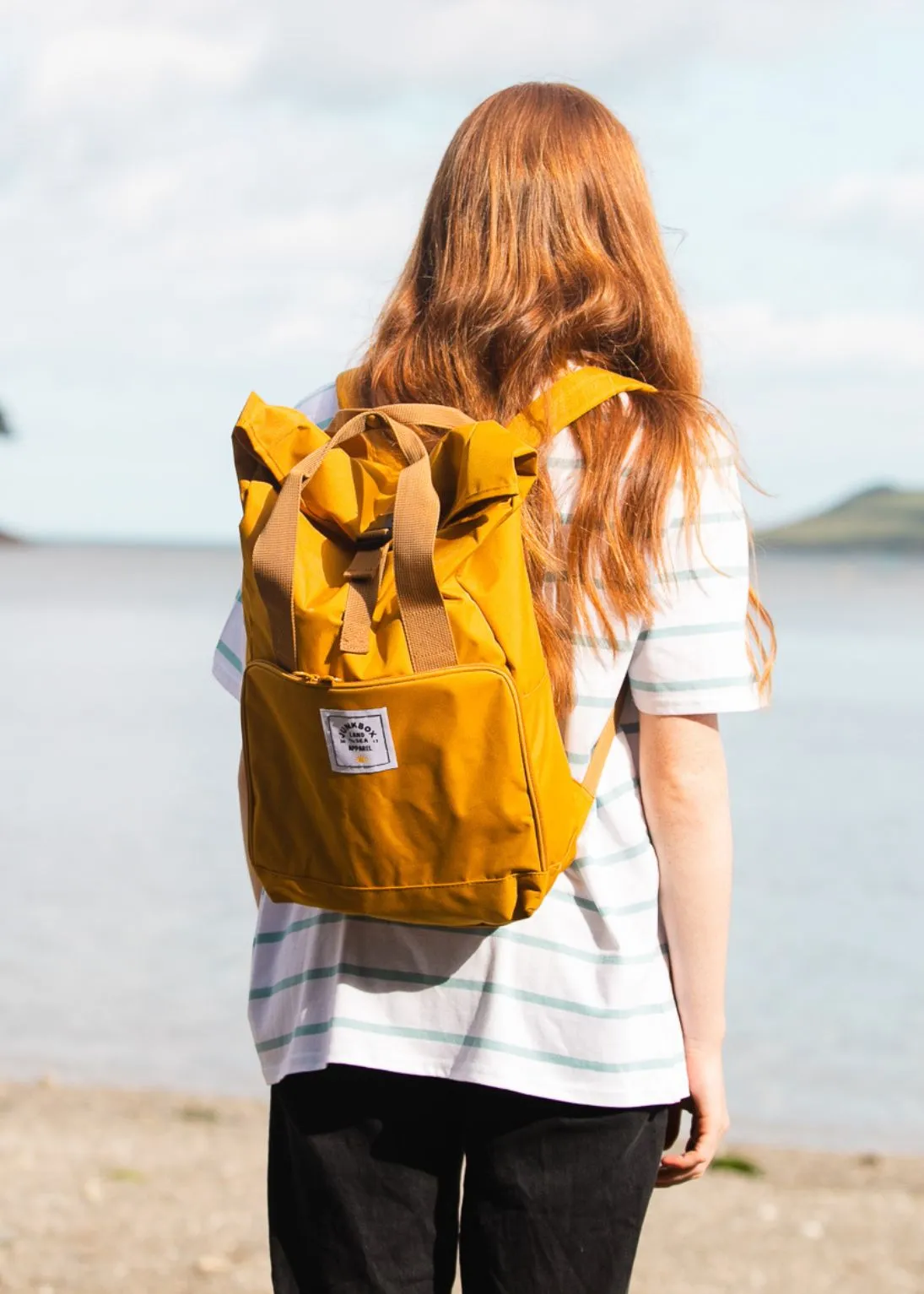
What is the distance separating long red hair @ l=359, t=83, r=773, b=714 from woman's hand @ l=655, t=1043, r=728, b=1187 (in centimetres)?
46

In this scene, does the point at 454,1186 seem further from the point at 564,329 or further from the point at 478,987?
the point at 564,329

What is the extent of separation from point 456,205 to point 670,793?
2.54 feet

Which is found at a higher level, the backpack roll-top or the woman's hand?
the backpack roll-top

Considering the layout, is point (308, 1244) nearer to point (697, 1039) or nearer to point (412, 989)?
point (412, 989)

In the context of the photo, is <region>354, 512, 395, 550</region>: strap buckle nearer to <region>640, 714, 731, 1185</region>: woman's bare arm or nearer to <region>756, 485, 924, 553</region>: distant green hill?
<region>640, 714, 731, 1185</region>: woman's bare arm

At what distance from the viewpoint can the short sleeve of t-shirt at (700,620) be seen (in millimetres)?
1651

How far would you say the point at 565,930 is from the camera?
1.63 metres

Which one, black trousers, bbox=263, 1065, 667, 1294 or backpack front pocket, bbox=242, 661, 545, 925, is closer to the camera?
backpack front pocket, bbox=242, 661, 545, 925

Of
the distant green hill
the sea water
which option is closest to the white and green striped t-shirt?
the sea water

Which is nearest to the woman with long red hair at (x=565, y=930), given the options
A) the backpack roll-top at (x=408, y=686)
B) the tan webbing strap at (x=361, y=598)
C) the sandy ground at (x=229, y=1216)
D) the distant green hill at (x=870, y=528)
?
the backpack roll-top at (x=408, y=686)

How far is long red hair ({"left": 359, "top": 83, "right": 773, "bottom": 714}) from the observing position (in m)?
1.62

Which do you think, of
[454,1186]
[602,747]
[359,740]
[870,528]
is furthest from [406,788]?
[870,528]

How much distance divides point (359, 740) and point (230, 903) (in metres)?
6.78

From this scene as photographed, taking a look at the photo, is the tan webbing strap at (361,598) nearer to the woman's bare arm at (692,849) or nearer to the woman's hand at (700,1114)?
the woman's bare arm at (692,849)
